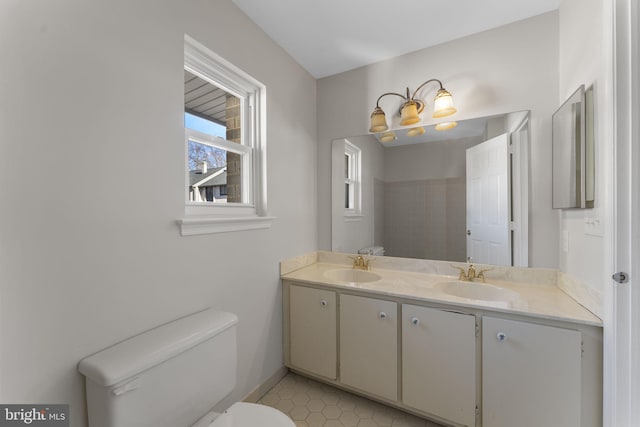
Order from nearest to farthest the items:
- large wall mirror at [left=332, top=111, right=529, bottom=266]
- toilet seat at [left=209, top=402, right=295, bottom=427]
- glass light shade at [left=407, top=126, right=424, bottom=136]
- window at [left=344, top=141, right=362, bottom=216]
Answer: toilet seat at [left=209, top=402, right=295, bottom=427] < large wall mirror at [left=332, top=111, right=529, bottom=266] < glass light shade at [left=407, top=126, right=424, bottom=136] < window at [left=344, top=141, right=362, bottom=216]

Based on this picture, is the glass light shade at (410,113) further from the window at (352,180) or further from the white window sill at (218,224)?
the white window sill at (218,224)

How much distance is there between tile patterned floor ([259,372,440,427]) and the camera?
1495 mm

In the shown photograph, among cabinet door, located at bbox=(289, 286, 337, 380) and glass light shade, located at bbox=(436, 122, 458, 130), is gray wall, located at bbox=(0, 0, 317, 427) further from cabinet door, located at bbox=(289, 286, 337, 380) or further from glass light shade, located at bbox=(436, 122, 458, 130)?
glass light shade, located at bbox=(436, 122, 458, 130)

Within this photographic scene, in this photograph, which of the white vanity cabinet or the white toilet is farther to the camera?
the white vanity cabinet

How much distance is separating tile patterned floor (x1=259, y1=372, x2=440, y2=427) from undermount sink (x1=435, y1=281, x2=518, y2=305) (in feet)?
2.53

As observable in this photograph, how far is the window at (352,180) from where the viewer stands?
85.4 inches

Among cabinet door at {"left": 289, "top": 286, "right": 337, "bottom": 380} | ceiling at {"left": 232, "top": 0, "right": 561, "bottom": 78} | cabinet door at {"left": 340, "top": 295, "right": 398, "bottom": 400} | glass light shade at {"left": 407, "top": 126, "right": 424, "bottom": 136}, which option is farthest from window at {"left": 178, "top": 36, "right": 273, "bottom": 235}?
glass light shade at {"left": 407, "top": 126, "right": 424, "bottom": 136}

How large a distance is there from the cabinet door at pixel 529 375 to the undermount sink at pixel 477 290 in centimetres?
31

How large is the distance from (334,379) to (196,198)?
4.71 ft

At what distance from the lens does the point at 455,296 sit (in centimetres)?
151

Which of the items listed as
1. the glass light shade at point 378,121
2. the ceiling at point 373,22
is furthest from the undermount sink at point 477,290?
the ceiling at point 373,22

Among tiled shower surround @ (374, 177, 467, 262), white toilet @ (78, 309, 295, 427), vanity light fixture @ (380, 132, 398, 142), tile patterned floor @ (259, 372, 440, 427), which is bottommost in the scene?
tile patterned floor @ (259, 372, 440, 427)

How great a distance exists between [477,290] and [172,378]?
66.7 inches

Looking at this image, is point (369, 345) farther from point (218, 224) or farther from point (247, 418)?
point (218, 224)
